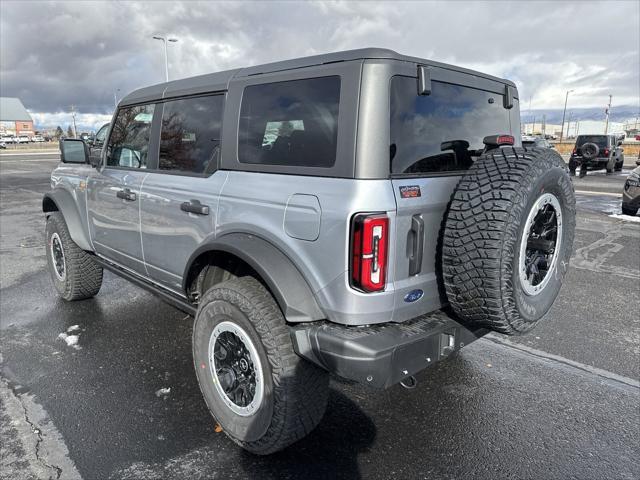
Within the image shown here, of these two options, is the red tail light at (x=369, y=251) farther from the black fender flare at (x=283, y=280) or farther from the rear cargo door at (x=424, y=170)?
the black fender flare at (x=283, y=280)

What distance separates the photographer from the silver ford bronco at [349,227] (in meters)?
2.10

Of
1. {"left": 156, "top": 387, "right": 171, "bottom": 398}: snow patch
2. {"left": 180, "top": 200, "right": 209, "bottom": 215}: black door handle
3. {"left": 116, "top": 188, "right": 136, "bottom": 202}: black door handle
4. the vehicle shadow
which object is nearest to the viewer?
the vehicle shadow

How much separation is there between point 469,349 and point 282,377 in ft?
6.98

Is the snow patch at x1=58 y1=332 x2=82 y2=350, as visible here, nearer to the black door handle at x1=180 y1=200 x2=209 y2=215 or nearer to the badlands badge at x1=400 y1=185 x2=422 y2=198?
the black door handle at x1=180 y1=200 x2=209 y2=215

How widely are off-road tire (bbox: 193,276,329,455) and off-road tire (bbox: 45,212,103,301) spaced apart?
2642 mm

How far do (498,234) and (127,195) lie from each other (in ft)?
8.87

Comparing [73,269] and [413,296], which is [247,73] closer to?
[413,296]

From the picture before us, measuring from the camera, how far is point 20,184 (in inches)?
629

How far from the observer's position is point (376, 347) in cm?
206

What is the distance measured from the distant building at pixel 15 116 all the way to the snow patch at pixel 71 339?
145 m

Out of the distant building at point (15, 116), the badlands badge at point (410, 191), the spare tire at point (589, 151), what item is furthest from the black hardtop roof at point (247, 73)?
the distant building at point (15, 116)

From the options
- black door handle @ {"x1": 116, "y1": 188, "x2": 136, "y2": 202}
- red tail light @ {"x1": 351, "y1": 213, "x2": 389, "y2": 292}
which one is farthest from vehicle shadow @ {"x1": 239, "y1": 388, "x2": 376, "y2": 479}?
Answer: black door handle @ {"x1": 116, "y1": 188, "x2": 136, "y2": 202}

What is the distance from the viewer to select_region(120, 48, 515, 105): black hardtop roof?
7.09 feet

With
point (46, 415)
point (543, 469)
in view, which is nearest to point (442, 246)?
point (543, 469)
